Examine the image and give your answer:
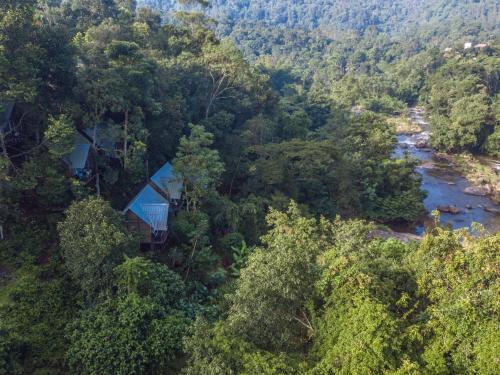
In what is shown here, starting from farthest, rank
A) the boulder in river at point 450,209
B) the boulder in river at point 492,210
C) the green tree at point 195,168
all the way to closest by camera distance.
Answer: the boulder in river at point 492,210 → the boulder in river at point 450,209 → the green tree at point 195,168

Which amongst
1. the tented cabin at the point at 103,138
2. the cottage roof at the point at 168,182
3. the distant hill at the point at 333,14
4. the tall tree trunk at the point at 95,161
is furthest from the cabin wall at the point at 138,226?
the distant hill at the point at 333,14

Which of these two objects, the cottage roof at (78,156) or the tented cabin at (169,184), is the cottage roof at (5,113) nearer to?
the cottage roof at (78,156)

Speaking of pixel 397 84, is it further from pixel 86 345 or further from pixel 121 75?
pixel 86 345

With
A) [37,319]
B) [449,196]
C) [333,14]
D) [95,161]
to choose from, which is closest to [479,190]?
[449,196]

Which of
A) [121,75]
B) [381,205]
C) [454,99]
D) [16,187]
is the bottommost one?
[381,205]

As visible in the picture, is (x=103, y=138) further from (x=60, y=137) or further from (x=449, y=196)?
(x=449, y=196)

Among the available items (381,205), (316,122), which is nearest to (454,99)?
(316,122)

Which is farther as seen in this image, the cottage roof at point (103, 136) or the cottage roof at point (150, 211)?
the cottage roof at point (103, 136)
